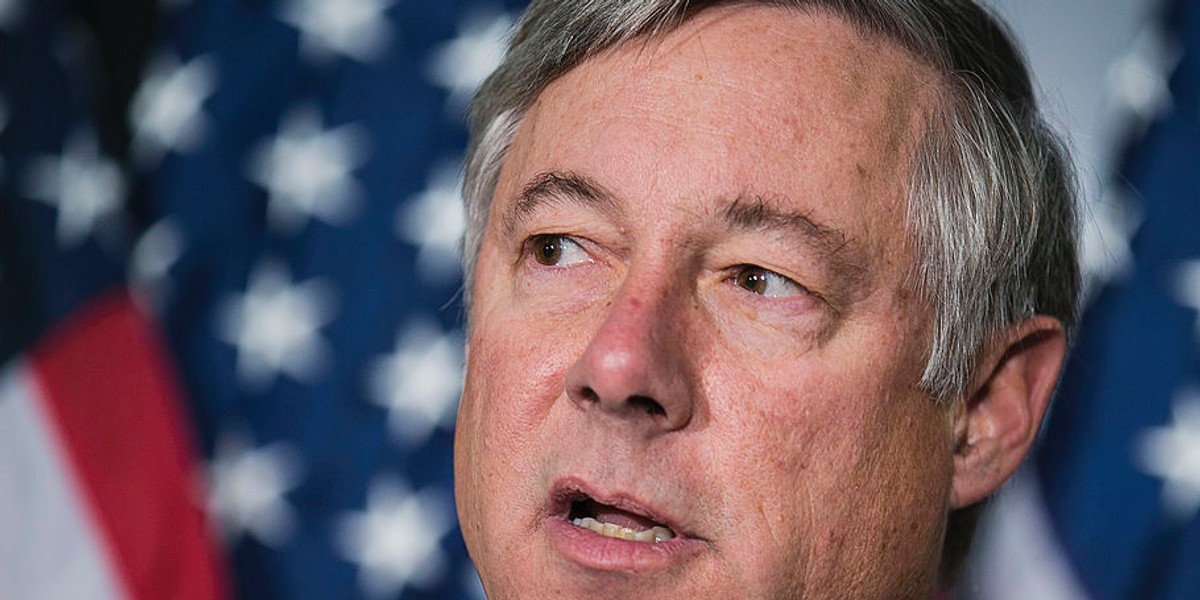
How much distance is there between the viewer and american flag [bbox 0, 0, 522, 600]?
2916 mm

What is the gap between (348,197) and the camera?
3.10 m

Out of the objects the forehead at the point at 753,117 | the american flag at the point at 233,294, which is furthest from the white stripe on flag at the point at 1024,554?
the forehead at the point at 753,117

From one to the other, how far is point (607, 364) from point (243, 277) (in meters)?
1.96

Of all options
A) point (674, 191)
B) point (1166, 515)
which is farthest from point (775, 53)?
point (1166, 515)

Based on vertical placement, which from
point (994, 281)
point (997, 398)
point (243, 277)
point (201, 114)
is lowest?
point (997, 398)

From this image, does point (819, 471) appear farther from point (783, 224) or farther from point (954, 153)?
point (954, 153)

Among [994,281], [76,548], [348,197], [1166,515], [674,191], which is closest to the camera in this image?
[674,191]

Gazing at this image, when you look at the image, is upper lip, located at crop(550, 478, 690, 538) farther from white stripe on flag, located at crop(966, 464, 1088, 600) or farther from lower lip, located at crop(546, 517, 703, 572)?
white stripe on flag, located at crop(966, 464, 1088, 600)

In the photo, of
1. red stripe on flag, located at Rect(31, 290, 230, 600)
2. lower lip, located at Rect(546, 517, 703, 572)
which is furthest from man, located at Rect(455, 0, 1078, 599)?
red stripe on flag, located at Rect(31, 290, 230, 600)

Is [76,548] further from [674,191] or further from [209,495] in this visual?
[674,191]

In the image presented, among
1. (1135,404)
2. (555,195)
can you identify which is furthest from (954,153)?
(1135,404)

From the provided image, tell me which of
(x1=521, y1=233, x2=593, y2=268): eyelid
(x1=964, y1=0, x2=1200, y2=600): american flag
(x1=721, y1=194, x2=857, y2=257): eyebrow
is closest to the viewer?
(x1=721, y1=194, x2=857, y2=257): eyebrow

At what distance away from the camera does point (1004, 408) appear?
5.77ft

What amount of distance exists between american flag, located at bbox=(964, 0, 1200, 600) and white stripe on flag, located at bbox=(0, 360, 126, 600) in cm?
205
